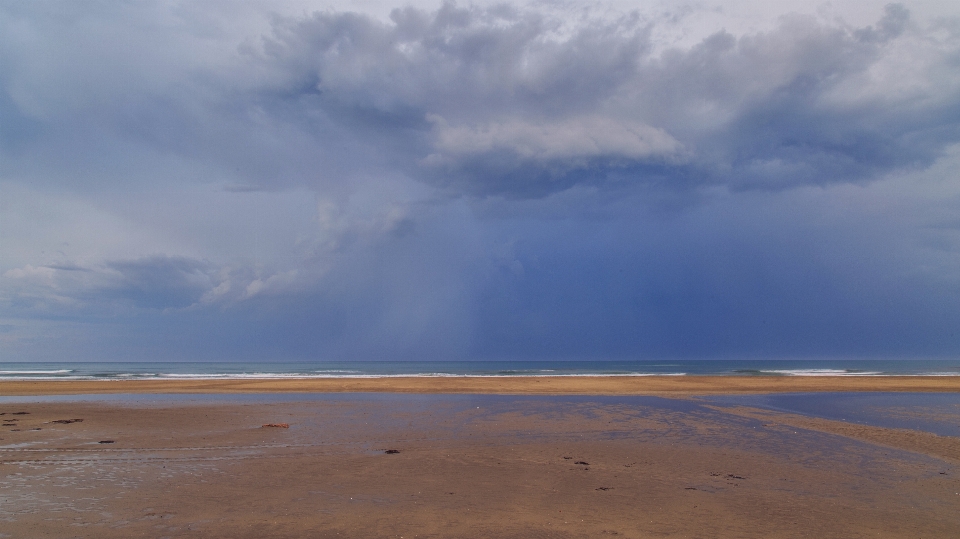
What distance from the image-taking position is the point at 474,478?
11.8 m

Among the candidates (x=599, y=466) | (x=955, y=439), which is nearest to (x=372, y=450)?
(x=599, y=466)

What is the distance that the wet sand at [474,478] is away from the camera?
877 centimetres

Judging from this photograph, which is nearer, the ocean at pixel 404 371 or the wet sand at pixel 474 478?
the wet sand at pixel 474 478

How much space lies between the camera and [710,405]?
27141 millimetres

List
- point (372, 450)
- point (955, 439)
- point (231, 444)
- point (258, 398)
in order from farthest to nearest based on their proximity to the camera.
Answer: point (258, 398) < point (955, 439) < point (231, 444) < point (372, 450)

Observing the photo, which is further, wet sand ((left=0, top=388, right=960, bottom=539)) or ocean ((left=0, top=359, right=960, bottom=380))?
ocean ((left=0, top=359, right=960, bottom=380))

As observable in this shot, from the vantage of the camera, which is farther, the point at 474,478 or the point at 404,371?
the point at 404,371

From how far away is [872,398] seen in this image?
31250 millimetres

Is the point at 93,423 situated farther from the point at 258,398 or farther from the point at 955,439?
the point at 955,439

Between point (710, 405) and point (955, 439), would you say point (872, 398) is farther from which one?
point (955, 439)

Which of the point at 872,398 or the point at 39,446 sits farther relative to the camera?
the point at 872,398

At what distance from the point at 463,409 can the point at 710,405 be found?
514 inches

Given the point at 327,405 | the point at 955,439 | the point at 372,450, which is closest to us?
the point at 372,450

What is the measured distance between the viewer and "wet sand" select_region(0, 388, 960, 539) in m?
8.77
